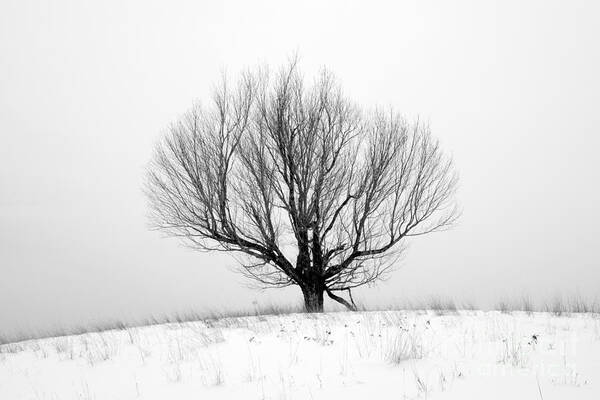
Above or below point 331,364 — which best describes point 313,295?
above

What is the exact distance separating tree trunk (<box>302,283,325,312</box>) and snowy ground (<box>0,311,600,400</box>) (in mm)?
4542

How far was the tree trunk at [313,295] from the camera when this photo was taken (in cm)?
1075

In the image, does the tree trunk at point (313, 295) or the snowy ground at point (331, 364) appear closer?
the snowy ground at point (331, 364)

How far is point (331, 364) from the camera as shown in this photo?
3.95 meters

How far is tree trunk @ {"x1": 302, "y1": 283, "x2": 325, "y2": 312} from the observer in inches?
423

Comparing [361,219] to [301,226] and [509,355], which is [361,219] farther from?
[509,355]

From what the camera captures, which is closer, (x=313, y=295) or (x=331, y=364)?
(x=331, y=364)

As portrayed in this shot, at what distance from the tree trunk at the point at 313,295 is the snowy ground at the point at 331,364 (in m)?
4.54

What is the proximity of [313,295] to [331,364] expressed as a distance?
6976 millimetres

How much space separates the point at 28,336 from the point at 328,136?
33.3ft

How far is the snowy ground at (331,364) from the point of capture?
10.4 ft

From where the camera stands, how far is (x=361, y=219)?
1052 centimetres

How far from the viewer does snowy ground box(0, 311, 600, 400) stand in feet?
10.4

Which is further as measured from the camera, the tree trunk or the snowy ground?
the tree trunk
